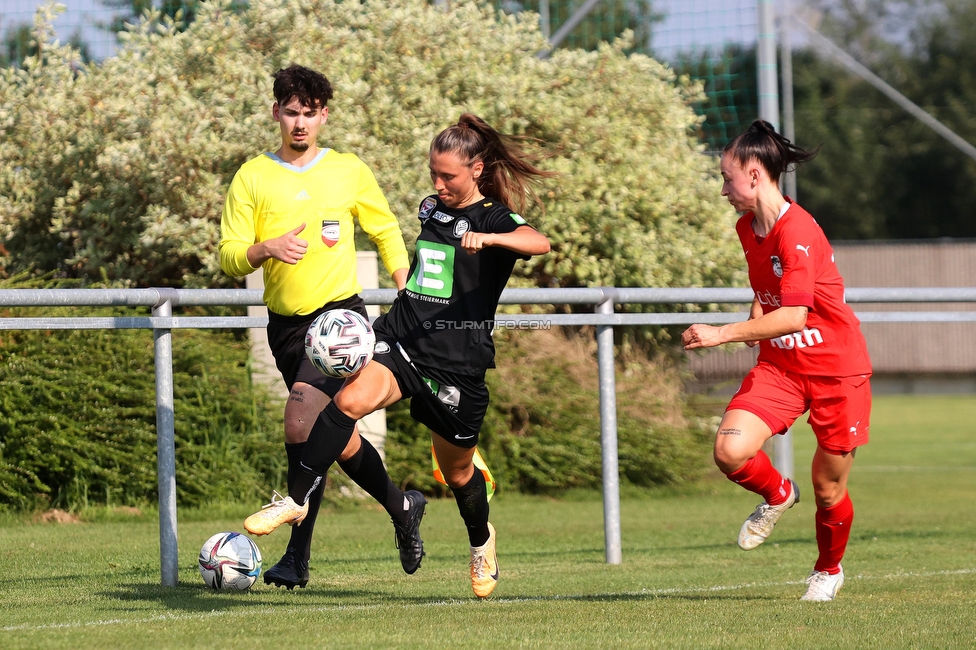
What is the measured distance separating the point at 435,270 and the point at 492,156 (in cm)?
61

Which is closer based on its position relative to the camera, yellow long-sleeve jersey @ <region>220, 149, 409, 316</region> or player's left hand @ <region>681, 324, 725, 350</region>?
player's left hand @ <region>681, 324, 725, 350</region>

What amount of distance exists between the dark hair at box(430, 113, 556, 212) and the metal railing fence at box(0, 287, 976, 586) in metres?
0.77

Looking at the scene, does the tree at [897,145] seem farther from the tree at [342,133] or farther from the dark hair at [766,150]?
the dark hair at [766,150]

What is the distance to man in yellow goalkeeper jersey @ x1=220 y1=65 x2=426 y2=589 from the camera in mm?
5699

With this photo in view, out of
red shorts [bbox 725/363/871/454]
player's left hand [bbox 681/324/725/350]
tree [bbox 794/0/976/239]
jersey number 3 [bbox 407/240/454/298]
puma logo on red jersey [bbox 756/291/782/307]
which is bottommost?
red shorts [bbox 725/363/871/454]

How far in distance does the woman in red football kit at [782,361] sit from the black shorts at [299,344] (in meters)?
1.56

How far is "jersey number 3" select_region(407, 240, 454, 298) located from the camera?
213 inches

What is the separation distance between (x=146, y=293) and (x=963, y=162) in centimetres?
4188

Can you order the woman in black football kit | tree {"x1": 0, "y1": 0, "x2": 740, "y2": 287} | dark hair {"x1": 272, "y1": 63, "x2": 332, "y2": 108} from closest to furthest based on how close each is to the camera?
the woman in black football kit
dark hair {"x1": 272, "y1": 63, "x2": 332, "y2": 108}
tree {"x1": 0, "y1": 0, "x2": 740, "y2": 287}

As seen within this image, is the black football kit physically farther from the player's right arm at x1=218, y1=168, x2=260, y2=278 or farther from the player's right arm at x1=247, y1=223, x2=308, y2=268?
the player's right arm at x1=218, y1=168, x2=260, y2=278

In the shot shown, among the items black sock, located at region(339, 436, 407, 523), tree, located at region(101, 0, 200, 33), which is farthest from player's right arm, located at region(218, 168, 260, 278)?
tree, located at region(101, 0, 200, 33)

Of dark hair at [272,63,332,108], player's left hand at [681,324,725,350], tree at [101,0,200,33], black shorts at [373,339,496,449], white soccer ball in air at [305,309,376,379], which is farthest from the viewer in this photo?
tree at [101,0,200,33]

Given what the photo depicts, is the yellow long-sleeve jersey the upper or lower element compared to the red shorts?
upper

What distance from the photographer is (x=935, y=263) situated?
29.8 m
